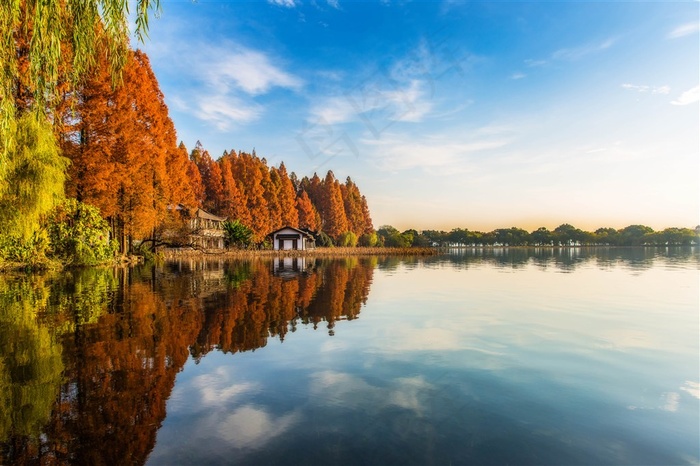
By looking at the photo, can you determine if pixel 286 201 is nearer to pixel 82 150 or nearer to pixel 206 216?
pixel 206 216

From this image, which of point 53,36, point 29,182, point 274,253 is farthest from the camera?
point 274,253

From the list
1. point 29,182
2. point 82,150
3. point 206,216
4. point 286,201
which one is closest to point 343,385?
point 29,182

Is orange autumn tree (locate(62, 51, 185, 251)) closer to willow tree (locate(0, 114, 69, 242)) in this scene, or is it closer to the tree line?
the tree line

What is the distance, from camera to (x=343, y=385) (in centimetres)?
640

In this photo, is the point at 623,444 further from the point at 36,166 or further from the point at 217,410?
the point at 36,166

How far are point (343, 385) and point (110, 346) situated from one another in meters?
4.93

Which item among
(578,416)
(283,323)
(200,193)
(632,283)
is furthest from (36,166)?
(200,193)

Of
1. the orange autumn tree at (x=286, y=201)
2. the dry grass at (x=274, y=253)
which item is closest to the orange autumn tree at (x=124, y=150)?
the dry grass at (x=274, y=253)

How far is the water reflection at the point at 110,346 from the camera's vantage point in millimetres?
4496

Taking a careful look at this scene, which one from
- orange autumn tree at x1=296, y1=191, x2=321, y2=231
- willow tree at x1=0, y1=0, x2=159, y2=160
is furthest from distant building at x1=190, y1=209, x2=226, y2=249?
willow tree at x1=0, y1=0, x2=159, y2=160

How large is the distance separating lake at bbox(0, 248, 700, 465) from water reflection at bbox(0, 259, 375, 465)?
3cm

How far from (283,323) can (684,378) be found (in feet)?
28.1

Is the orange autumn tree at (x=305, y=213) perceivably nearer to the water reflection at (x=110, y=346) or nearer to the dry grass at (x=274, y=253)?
the dry grass at (x=274, y=253)

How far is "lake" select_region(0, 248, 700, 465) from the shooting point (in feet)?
14.5
